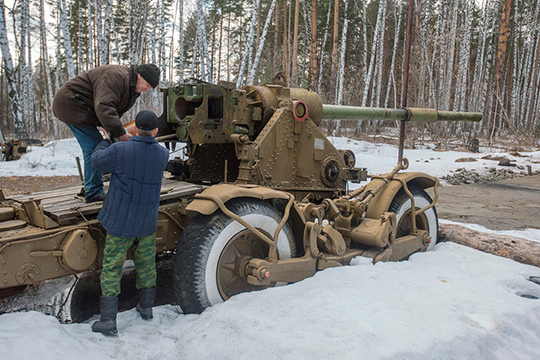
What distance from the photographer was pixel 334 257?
428 centimetres

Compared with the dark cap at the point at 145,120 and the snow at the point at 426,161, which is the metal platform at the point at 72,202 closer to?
the dark cap at the point at 145,120

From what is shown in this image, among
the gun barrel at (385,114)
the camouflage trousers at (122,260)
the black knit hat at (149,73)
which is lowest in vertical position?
the camouflage trousers at (122,260)

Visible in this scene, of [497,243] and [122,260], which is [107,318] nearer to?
[122,260]

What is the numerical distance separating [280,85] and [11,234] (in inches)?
134

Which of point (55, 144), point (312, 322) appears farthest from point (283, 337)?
point (55, 144)

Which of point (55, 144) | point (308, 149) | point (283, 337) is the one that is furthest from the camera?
point (55, 144)

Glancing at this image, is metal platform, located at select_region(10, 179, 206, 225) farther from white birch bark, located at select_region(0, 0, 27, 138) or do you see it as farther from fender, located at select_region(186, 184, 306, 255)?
white birch bark, located at select_region(0, 0, 27, 138)

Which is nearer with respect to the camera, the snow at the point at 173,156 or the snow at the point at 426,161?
the snow at the point at 173,156

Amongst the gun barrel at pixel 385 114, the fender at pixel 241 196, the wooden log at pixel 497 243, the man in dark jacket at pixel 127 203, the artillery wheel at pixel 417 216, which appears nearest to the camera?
the man in dark jacket at pixel 127 203

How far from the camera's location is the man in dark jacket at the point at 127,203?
10.8 ft

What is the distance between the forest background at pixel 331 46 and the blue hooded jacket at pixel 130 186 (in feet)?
50.8

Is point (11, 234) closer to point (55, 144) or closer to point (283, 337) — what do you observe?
point (283, 337)

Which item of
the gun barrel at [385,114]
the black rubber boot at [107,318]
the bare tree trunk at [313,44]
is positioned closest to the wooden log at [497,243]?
the gun barrel at [385,114]

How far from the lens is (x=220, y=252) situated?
3.61 metres
